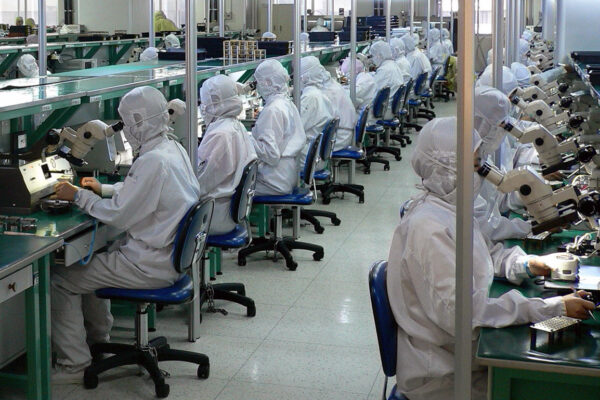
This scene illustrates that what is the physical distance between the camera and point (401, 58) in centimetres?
1145

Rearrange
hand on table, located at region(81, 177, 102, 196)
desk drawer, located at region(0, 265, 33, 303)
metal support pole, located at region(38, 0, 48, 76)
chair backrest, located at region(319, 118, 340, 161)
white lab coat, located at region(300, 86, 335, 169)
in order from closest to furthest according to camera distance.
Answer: desk drawer, located at region(0, 265, 33, 303) < hand on table, located at region(81, 177, 102, 196) < metal support pole, located at region(38, 0, 48, 76) < chair backrest, located at region(319, 118, 340, 161) < white lab coat, located at region(300, 86, 335, 169)

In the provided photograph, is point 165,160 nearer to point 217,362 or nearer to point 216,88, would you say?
point 217,362

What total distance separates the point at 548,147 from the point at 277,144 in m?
2.19

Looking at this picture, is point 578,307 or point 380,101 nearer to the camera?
point 578,307

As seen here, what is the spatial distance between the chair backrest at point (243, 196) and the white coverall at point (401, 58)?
6428 millimetres

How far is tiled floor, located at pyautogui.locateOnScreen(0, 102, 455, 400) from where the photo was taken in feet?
12.2

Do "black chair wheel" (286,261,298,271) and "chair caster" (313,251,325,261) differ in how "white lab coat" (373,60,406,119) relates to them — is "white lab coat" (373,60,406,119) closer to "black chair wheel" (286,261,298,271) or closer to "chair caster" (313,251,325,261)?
"chair caster" (313,251,325,261)

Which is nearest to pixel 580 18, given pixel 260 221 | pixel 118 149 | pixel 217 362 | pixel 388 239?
pixel 388 239

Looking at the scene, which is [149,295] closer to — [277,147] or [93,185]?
[93,185]

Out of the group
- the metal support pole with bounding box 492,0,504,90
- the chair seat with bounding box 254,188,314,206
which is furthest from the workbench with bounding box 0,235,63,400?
the metal support pole with bounding box 492,0,504,90

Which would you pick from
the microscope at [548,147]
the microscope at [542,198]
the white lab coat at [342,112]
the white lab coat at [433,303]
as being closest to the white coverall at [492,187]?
the microscope at [548,147]

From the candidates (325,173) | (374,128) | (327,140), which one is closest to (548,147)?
(327,140)

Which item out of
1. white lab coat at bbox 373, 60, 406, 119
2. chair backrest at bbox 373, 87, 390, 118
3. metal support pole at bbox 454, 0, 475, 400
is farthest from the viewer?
white lab coat at bbox 373, 60, 406, 119

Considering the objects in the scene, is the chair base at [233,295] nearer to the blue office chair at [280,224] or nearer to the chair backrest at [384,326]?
the blue office chair at [280,224]
